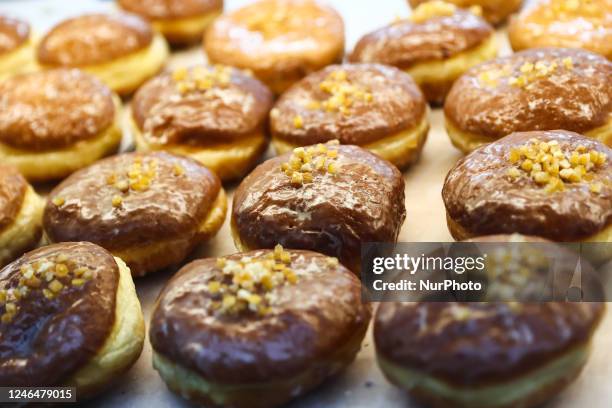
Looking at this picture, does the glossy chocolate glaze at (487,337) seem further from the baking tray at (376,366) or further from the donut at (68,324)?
the donut at (68,324)

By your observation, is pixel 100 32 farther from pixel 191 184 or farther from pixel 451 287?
pixel 451 287

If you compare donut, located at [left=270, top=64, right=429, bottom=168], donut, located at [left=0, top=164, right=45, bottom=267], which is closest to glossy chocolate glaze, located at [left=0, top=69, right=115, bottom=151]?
donut, located at [left=0, top=164, right=45, bottom=267]

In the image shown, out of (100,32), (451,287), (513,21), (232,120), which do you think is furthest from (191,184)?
(513,21)

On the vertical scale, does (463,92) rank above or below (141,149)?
above

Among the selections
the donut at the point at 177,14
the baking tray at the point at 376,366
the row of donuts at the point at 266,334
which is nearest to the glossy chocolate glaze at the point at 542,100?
the baking tray at the point at 376,366

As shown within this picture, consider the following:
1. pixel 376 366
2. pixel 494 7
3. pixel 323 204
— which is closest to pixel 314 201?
pixel 323 204

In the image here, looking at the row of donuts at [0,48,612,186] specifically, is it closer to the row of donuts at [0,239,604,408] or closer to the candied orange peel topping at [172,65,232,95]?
the candied orange peel topping at [172,65,232,95]
